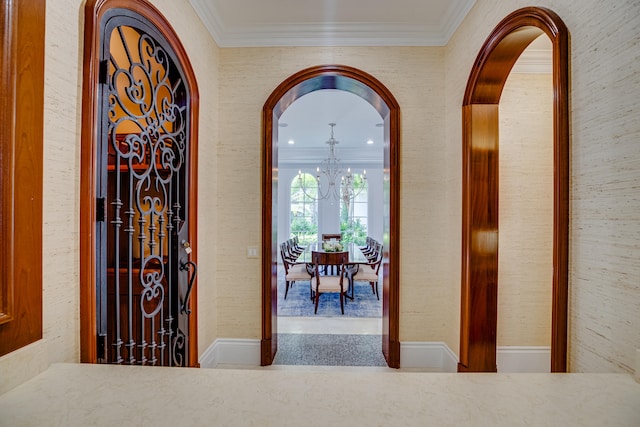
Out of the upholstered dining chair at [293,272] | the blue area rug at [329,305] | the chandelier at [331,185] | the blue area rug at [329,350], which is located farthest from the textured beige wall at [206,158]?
the chandelier at [331,185]

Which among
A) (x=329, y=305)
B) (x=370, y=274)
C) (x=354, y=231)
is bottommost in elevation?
(x=329, y=305)

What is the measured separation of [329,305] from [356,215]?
4494mm

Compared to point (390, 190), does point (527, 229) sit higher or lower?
lower

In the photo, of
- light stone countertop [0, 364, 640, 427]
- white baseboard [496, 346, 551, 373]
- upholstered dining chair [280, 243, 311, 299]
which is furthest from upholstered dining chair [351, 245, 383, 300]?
light stone countertop [0, 364, 640, 427]

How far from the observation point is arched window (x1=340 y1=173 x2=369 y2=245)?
28.2ft

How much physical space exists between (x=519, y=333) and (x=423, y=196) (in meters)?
1.43

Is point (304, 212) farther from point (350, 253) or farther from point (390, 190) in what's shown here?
point (390, 190)

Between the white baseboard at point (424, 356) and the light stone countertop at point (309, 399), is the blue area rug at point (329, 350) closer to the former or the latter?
the white baseboard at point (424, 356)

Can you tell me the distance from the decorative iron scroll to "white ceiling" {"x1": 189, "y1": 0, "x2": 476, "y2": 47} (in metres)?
0.83

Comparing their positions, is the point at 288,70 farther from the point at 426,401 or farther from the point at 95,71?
the point at 426,401

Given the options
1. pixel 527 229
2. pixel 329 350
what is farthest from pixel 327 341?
pixel 527 229

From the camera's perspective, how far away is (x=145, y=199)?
178cm

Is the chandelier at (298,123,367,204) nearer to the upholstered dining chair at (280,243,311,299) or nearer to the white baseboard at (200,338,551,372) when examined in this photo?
the upholstered dining chair at (280,243,311,299)

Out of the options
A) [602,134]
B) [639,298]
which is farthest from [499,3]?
[639,298]
